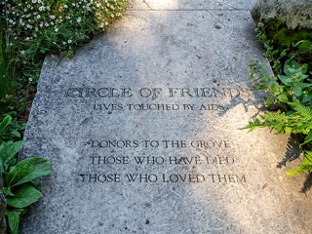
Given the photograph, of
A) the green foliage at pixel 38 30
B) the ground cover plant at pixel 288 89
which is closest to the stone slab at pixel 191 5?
the green foliage at pixel 38 30

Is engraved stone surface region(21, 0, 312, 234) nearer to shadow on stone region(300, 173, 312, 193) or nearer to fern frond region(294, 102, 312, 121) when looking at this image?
shadow on stone region(300, 173, 312, 193)

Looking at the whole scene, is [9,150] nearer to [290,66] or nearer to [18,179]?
[18,179]

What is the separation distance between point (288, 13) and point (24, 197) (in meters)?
2.50

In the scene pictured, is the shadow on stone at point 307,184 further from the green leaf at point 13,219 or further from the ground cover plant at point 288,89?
the green leaf at point 13,219

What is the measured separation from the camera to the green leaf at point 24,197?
2639mm

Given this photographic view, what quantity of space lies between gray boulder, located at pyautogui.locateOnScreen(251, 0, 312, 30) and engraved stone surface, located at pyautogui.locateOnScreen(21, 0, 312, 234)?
0.22m

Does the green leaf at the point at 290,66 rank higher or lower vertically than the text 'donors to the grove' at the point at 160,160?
higher

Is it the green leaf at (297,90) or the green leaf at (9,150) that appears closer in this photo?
the green leaf at (9,150)

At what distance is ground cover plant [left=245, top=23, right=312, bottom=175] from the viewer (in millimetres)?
2984

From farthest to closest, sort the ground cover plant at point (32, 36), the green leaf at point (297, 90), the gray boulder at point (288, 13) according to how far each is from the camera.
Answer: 1. the gray boulder at point (288, 13)
2. the ground cover plant at point (32, 36)
3. the green leaf at point (297, 90)

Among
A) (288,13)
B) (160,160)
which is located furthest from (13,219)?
(288,13)

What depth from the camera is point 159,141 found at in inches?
123

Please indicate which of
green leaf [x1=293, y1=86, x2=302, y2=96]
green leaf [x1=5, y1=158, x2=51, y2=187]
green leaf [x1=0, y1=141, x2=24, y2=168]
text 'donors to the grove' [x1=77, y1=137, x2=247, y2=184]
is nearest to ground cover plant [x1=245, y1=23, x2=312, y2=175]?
green leaf [x1=293, y1=86, x2=302, y2=96]

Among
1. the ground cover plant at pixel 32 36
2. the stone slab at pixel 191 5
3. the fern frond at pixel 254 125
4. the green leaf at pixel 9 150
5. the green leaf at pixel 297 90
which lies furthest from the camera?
the stone slab at pixel 191 5
